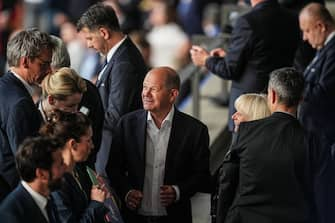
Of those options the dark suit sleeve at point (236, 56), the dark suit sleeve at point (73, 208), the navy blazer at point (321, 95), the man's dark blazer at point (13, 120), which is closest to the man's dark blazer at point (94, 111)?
the man's dark blazer at point (13, 120)

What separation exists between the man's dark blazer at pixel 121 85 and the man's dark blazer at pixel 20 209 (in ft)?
5.38

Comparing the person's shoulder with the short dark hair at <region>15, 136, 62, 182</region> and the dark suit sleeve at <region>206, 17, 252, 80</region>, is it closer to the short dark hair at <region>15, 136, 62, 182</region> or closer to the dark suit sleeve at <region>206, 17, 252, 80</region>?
the dark suit sleeve at <region>206, 17, 252, 80</region>

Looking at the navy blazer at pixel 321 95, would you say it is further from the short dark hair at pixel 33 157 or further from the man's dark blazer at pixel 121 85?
the short dark hair at pixel 33 157

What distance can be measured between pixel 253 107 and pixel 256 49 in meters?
1.24

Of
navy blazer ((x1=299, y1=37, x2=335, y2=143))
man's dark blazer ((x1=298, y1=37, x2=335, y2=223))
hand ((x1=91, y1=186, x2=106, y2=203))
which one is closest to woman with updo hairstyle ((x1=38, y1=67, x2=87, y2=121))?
hand ((x1=91, y1=186, x2=106, y2=203))

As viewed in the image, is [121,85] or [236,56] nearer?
[121,85]

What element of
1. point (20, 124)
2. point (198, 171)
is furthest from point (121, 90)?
point (20, 124)

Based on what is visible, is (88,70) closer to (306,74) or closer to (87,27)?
(306,74)

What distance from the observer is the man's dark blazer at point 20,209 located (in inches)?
176

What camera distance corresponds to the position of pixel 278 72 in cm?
568

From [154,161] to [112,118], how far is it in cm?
53

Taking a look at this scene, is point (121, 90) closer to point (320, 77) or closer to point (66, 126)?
point (66, 126)

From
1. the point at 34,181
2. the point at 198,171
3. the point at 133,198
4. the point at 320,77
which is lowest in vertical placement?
the point at 133,198

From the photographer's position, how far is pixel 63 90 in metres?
5.39
